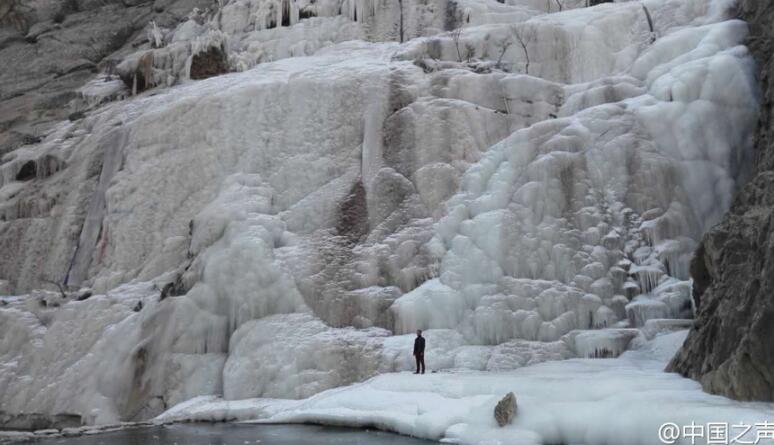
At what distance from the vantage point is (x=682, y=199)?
52.0 ft

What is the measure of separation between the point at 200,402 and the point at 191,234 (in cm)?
472

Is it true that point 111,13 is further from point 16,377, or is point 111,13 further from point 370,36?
point 16,377

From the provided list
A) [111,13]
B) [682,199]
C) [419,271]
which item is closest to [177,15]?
[111,13]

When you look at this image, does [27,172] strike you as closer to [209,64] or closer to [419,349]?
[209,64]

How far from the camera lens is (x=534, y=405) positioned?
11.1 metres

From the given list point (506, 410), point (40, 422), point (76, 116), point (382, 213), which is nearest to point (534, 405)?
point (506, 410)

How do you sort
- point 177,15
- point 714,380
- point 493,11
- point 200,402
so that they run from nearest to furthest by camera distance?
point 714,380 < point 200,402 < point 493,11 < point 177,15

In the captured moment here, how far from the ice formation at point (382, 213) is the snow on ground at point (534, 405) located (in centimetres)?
73

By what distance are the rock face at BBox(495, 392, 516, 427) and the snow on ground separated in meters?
0.09

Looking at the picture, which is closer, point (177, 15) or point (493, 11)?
point (493, 11)

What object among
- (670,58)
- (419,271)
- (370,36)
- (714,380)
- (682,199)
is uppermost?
(370,36)

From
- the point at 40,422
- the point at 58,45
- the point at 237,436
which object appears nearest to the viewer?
the point at 237,436

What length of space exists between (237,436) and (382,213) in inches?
276

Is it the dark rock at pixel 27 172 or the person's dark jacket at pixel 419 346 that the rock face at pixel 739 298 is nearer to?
the person's dark jacket at pixel 419 346
